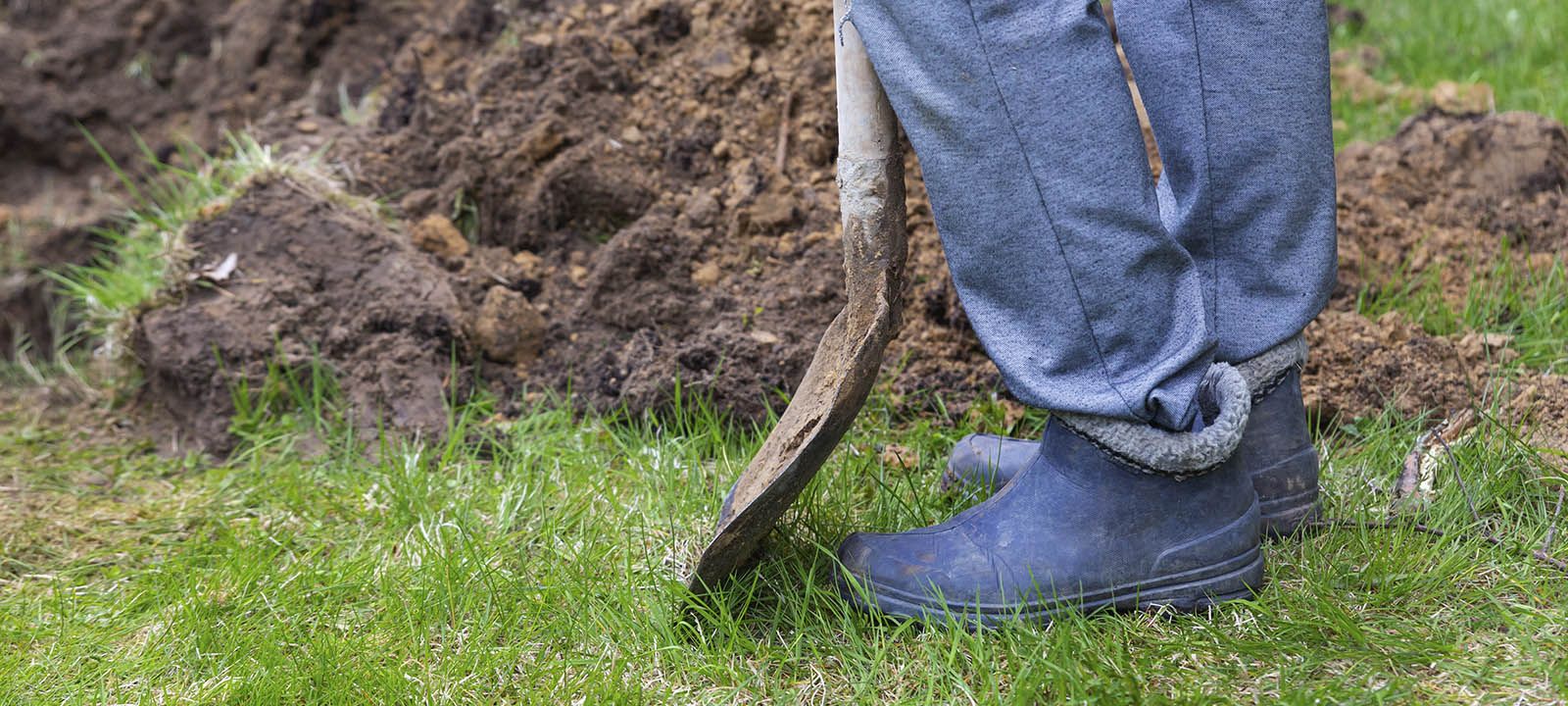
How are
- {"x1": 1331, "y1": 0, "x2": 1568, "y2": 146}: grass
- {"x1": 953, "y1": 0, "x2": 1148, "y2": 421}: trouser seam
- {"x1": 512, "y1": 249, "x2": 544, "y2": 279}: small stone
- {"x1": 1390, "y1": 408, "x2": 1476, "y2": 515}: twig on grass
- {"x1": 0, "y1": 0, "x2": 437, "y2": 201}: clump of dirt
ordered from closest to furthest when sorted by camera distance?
{"x1": 953, "y1": 0, "x2": 1148, "y2": 421}: trouser seam < {"x1": 1390, "y1": 408, "x2": 1476, "y2": 515}: twig on grass < {"x1": 512, "y1": 249, "x2": 544, "y2": 279}: small stone < {"x1": 1331, "y1": 0, "x2": 1568, "y2": 146}: grass < {"x1": 0, "y1": 0, "x2": 437, "y2": 201}: clump of dirt

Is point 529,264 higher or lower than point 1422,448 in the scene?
higher

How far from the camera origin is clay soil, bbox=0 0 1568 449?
2463 millimetres

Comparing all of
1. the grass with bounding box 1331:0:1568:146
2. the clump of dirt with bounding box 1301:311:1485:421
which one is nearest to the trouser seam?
the clump of dirt with bounding box 1301:311:1485:421

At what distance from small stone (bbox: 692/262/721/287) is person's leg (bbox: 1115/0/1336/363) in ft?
3.88

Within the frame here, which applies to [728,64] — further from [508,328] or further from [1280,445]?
[1280,445]

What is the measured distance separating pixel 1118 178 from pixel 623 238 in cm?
144

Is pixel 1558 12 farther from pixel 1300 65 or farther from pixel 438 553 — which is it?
pixel 438 553

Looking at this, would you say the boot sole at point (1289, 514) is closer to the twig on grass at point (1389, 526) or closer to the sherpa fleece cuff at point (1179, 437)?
the twig on grass at point (1389, 526)

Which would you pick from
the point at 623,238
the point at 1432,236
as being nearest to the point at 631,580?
the point at 623,238

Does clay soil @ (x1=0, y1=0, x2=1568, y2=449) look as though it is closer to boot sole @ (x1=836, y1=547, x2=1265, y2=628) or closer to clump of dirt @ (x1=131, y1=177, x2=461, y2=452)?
clump of dirt @ (x1=131, y1=177, x2=461, y2=452)

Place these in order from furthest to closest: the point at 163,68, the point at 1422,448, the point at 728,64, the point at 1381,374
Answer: the point at 163,68 < the point at 728,64 < the point at 1381,374 < the point at 1422,448

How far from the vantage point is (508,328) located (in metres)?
2.66

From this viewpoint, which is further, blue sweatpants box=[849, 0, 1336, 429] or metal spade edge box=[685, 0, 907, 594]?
metal spade edge box=[685, 0, 907, 594]

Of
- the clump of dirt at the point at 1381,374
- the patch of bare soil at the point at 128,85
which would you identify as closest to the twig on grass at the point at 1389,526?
the clump of dirt at the point at 1381,374
